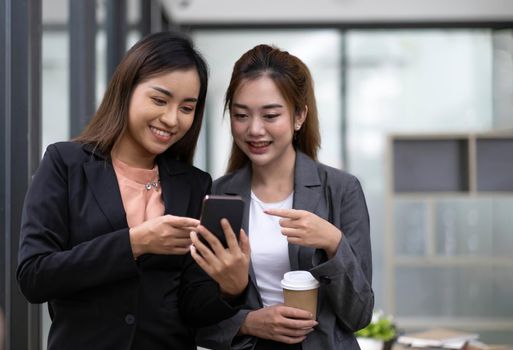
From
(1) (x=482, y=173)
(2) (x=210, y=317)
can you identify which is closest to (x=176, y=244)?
(2) (x=210, y=317)

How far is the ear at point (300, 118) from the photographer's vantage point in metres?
1.58

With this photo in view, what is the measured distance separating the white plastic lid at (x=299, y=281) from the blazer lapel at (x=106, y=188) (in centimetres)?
38

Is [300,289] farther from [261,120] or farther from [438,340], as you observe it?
[438,340]

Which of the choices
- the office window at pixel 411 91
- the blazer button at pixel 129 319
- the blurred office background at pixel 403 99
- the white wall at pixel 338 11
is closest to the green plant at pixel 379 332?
the blurred office background at pixel 403 99

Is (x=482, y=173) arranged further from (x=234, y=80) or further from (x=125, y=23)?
(x=234, y=80)

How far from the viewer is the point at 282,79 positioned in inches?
59.4

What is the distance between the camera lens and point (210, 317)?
4.24ft

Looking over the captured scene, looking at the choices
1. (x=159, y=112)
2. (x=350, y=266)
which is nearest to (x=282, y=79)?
(x=159, y=112)

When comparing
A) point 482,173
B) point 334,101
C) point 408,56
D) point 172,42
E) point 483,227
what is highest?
point 408,56

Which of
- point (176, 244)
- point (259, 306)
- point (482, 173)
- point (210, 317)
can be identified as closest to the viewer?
point (176, 244)

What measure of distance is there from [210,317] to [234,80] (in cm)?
59

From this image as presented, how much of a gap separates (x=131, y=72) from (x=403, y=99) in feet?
14.2

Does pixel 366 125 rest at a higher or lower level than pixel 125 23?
lower

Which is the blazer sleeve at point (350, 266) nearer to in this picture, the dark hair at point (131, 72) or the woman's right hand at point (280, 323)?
the woman's right hand at point (280, 323)
